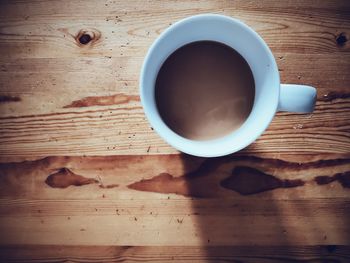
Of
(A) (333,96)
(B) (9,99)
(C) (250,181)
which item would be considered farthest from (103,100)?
(A) (333,96)

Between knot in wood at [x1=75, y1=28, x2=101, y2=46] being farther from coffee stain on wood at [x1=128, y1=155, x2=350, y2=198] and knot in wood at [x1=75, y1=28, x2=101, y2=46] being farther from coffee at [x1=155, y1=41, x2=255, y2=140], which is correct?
coffee stain on wood at [x1=128, y1=155, x2=350, y2=198]

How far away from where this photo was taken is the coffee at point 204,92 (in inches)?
20.6

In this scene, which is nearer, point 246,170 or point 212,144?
point 212,144

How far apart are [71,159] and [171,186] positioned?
0.63ft

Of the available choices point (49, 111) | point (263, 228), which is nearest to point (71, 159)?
point (49, 111)

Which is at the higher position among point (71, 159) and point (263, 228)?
point (71, 159)

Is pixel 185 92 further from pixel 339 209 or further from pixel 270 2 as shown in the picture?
pixel 339 209

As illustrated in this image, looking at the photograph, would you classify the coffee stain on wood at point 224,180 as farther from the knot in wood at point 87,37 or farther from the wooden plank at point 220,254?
the knot in wood at point 87,37

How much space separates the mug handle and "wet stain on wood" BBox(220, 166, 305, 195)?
194 mm

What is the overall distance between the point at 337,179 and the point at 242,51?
0.30 m

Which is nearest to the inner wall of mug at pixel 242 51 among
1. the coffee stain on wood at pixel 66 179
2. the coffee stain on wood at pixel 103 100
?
the coffee stain on wood at pixel 103 100

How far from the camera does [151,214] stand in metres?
0.60

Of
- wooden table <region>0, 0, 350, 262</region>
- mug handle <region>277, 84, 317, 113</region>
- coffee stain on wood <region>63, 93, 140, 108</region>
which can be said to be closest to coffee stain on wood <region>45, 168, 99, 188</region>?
wooden table <region>0, 0, 350, 262</region>

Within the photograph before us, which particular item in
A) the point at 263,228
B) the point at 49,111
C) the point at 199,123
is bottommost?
the point at 263,228
